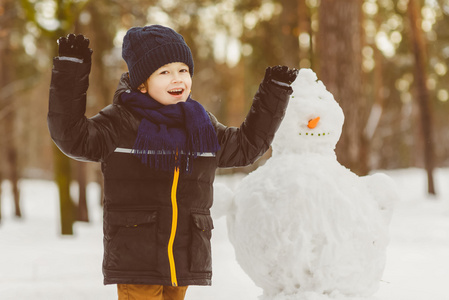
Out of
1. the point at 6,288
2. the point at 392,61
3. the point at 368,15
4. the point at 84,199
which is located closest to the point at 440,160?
the point at 392,61

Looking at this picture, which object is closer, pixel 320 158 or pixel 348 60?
pixel 320 158

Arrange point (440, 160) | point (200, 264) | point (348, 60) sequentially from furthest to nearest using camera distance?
point (440, 160) → point (348, 60) → point (200, 264)

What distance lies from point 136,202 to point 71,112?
47cm

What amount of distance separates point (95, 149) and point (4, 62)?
13.1 m

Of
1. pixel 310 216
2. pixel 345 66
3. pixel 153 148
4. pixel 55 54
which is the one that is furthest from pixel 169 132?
pixel 55 54

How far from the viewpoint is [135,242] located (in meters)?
2.32

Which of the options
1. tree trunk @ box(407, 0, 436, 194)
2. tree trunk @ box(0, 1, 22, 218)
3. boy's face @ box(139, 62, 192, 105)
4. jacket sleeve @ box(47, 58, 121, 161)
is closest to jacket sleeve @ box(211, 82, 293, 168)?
boy's face @ box(139, 62, 192, 105)

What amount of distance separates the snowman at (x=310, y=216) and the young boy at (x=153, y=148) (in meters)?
0.69

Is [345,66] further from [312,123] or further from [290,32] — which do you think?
[290,32]

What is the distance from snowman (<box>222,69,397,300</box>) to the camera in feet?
10.0

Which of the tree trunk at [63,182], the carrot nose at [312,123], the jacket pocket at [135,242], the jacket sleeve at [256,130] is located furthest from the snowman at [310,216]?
Answer: the tree trunk at [63,182]

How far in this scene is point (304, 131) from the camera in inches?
130

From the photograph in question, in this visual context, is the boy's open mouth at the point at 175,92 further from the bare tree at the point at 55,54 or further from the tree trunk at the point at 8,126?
the tree trunk at the point at 8,126

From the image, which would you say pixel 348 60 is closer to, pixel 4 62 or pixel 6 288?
pixel 6 288
